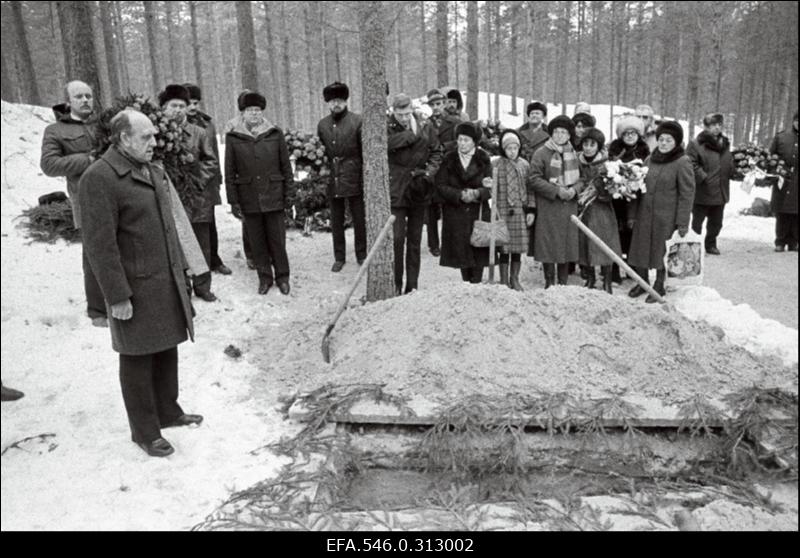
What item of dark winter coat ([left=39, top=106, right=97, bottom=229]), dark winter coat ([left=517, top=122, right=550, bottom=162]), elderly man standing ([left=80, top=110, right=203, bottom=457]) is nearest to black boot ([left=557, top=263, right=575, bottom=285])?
dark winter coat ([left=517, top=122, right=550, bottom=162])

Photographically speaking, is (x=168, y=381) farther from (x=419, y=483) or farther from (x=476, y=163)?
(x=476, y=163)

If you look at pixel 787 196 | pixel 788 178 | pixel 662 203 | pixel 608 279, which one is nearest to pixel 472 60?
pixel 788 178

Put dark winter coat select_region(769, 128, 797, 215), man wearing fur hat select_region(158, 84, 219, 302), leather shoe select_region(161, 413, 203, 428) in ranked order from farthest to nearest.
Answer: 1. dark winter coat select_region(769, 128, 797, 215)
2. man wearing fur hat select_region(158, 84, 219, 302)
3. leather shoe select_region(161, 413, 203, 428)

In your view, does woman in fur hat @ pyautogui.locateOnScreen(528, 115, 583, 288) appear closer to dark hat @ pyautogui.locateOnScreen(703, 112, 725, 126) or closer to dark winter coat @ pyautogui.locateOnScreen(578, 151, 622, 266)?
dark winter coat @ pyautogui.locateOnScreen(578, 151, 622, 266)

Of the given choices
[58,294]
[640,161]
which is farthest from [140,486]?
[640,161]

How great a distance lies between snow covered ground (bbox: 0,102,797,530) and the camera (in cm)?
331

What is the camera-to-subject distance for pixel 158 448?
367 cm

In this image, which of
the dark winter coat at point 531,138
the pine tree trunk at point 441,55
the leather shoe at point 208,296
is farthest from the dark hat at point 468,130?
the pine tree trunk at point 441,55

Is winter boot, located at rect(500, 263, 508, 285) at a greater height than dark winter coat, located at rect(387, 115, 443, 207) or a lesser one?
lesser

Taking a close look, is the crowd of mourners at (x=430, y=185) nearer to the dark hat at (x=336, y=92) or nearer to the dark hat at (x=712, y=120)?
the dark hat at (x=336, y=92)

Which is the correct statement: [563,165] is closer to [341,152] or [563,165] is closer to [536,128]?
[341,152]

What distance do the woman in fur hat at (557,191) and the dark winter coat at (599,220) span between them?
0.61 ft

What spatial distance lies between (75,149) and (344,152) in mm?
2882

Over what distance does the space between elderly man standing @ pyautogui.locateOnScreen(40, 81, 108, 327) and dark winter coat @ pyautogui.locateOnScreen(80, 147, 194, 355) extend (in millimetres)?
1641
